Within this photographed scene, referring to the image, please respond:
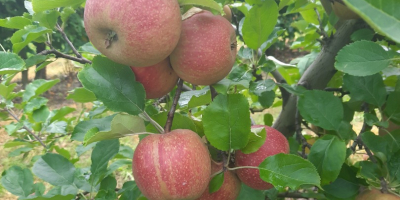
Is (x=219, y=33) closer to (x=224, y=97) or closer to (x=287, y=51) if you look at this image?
(x=224, y=97)

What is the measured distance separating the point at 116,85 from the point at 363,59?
47 cm

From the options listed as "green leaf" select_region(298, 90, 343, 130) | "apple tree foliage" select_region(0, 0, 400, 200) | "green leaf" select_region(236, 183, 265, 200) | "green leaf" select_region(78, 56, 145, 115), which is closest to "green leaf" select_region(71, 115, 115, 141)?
"apple tree foliage" select_region(0, 0, 400, 200)

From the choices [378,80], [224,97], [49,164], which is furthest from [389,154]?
[49,164]

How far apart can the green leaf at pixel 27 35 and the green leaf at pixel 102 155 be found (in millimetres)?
317

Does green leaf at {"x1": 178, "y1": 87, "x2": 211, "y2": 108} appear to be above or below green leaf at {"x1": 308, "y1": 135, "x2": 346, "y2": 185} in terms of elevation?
above

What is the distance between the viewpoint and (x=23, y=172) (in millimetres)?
1027

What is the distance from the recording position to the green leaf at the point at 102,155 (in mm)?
939

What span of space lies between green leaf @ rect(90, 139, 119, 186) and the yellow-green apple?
0.62m

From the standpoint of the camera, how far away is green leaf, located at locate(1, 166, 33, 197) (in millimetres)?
990

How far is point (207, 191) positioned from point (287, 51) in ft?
24.7

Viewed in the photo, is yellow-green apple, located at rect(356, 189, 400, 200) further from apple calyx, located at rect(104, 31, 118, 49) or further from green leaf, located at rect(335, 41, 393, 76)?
apple calyx, located at rect(104, 31, 118, 49)

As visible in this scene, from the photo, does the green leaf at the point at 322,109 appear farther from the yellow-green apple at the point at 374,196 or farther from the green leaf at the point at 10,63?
the green leaf at the point at 10,63

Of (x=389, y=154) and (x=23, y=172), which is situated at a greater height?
(x=389, y=154)

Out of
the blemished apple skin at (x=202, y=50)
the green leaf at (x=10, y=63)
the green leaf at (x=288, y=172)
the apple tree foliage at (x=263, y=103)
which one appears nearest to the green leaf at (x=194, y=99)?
the apple tree foliage at (x=263, y=103)
